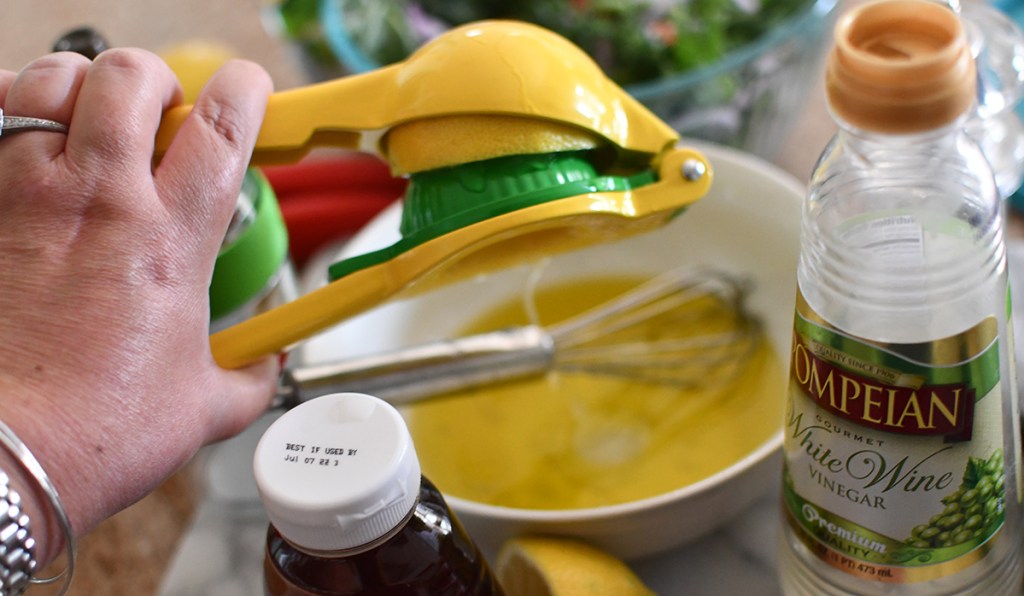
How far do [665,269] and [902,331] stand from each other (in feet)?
1.05

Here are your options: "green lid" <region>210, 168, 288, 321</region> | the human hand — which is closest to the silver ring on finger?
the human hand

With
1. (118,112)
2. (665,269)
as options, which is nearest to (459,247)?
(118,112)

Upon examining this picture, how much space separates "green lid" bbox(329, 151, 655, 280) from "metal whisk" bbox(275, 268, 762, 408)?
0.33 ft

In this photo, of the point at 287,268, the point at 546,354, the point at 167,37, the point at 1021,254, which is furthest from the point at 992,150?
the point at 167,37

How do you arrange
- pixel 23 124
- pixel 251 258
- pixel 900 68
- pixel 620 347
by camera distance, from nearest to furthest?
1. pixel 900 68
2. pixel 23 124
3. pixel 251 258
4. pixel 620 347

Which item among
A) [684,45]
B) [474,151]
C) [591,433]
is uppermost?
A: [474,151]

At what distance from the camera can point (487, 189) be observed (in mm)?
382

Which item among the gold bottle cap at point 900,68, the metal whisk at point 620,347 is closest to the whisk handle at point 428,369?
the metal whisk at point 620,347

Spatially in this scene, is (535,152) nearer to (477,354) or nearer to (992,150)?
(477,354)

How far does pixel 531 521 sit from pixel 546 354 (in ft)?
0.38

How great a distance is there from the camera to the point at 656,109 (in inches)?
24.4

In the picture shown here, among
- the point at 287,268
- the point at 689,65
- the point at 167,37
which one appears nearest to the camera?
the point at 287,268

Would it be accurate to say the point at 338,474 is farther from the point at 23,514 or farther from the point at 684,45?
the point at 684,45

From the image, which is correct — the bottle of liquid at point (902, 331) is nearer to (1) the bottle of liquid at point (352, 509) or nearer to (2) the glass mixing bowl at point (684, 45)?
(1) the bottle of liquid at point (352, 509)
